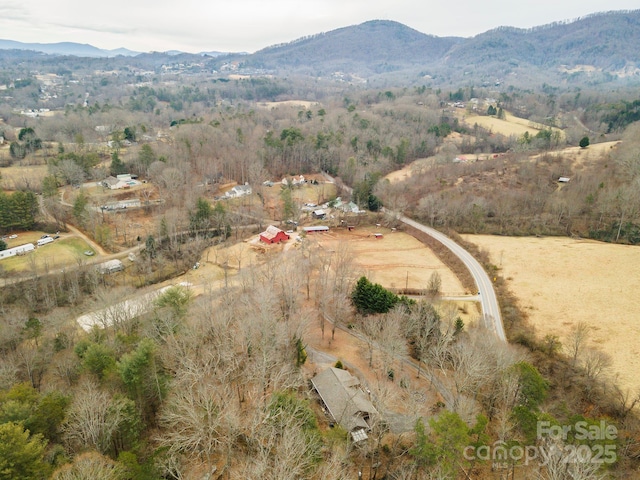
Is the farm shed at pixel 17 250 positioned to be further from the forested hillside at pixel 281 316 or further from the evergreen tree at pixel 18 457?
the evergreen tree at pixel 18 457

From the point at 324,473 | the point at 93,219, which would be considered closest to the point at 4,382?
the point at 324,473

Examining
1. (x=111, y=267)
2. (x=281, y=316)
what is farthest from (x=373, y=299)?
(x=111, y=267)

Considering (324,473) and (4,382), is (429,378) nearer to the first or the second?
(324,473)

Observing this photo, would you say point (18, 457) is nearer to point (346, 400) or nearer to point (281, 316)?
point (346, 400)

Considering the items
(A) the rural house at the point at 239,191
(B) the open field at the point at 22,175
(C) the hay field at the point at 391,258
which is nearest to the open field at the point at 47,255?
(B) the open field at the point at 22,175

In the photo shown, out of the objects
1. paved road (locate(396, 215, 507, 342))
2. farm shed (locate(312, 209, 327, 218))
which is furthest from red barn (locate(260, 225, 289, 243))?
paved road (locate(396, 215, 507, 342))
